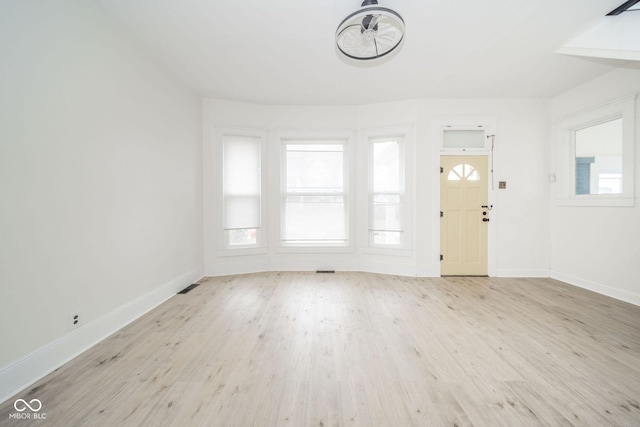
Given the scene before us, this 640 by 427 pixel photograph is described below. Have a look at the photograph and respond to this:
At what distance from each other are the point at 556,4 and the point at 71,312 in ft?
16.0

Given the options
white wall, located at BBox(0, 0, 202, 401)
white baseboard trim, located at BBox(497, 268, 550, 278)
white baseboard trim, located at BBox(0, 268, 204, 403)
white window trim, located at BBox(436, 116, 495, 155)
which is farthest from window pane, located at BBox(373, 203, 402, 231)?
white baseboard trim, located at BBox(0, 268, 204, 403)

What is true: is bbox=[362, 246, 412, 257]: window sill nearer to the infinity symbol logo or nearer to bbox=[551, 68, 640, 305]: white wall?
bbox=[551, 68, 640, 305]: white wall

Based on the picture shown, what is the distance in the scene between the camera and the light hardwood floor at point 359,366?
137 cm

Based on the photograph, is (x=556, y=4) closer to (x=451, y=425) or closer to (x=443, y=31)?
(x=443, y=31)

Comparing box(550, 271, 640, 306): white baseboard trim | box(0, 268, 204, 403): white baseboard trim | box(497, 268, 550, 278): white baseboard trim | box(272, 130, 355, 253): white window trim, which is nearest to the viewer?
box(0, 268, 204, 403): white baseboard trim

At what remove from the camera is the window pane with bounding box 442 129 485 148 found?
13.3 feet

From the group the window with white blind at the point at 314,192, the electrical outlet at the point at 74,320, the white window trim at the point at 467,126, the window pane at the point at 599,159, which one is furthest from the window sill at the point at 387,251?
the electrical outlet at the point at 74,320

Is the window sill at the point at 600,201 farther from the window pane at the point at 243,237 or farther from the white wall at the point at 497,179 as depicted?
the window pane at the point at 243,237

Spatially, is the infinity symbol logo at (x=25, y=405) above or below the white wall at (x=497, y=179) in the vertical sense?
below

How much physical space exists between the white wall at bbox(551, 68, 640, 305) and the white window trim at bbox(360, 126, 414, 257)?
2.29 meters

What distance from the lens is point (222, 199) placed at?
161 inches

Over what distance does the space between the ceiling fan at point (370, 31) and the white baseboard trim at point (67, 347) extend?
3303 mm

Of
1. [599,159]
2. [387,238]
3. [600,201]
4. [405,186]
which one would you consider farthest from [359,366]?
[599,159]

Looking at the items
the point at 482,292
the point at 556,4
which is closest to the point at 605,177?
the point at 482,292
